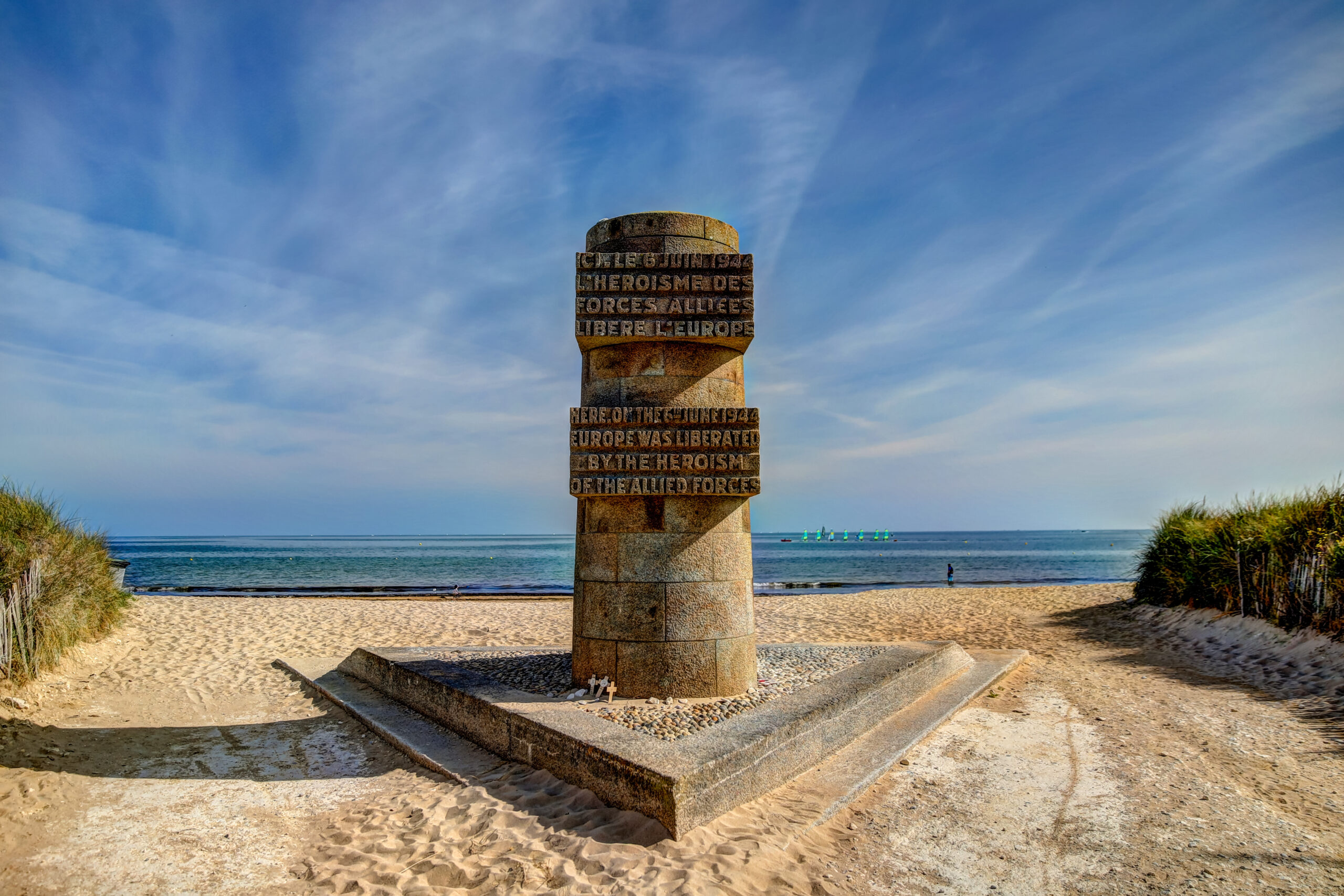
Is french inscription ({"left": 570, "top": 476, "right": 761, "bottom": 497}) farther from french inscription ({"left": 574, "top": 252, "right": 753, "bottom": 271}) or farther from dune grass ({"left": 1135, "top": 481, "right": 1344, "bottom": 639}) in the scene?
dune grass ({"left": 1135, "top": 481, "right": 1344, "bottom": 639})

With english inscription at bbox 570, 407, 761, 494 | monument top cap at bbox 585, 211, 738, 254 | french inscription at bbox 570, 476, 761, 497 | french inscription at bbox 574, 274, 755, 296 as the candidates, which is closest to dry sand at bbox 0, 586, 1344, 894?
french inscription at bbox 570, 476, 761, 497

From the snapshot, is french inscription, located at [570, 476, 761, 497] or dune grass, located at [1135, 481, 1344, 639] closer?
french inscription, located at [570, 476, 761, 497]

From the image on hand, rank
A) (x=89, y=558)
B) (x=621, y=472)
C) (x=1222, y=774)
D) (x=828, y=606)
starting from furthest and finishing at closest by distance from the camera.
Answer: (x=828, y=606) → (x=89, y=558) → (x=621, y=472) → (x=1222, y=774)

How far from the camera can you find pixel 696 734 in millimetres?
5707

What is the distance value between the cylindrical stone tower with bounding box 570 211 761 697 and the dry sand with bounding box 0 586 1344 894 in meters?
1.61

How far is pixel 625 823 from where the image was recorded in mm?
4844

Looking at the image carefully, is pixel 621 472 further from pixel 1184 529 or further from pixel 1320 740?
pixel 1184 529

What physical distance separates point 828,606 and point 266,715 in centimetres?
1570

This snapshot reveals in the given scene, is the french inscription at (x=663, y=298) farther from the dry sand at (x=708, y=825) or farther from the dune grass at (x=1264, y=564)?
the dune grass at (x=1264, y=564)

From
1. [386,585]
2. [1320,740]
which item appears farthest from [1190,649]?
[386,585]

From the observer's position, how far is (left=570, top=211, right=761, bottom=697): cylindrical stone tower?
23.0 ft

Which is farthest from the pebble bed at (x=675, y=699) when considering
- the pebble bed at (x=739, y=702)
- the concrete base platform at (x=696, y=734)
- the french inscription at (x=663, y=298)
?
the french inscription at (x=663, y=298)

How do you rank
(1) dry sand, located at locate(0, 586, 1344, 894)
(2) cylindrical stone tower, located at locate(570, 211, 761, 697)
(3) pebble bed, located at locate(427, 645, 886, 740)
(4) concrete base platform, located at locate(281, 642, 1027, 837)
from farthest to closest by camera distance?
(2) cylindrical stone tower, located at locate(570, 211, 761, 697), (3) pebble bed, located at locate(427, 645, 886, 740), (4) concrete base platform, located at locate(281, 642, 1027, 837), (1) dry sand, located at locate(0, 586, 1344, 894)

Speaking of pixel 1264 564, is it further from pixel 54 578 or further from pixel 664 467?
pixel 54 578
